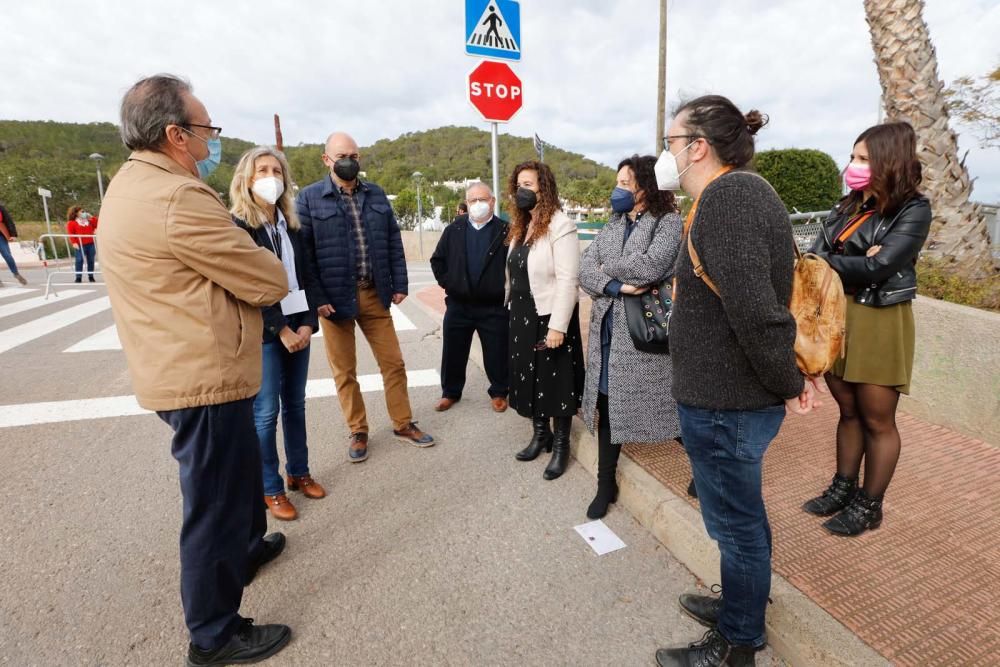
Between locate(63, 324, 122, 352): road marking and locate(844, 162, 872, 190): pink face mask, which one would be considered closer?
locate(844, 162, 872, 190): pink face mask

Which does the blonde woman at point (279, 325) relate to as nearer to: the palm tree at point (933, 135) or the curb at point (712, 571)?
the curb at point (712, 571)

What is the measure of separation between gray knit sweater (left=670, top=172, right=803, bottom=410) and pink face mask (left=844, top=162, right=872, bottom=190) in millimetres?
1262

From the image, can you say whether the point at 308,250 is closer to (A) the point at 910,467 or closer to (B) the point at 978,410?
(A) the point at 910,467

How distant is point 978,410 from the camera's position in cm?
331

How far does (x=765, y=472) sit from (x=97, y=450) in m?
4.49

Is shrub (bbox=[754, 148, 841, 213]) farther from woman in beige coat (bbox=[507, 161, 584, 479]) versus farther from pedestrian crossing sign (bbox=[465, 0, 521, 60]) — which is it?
woman in beige coat (bbox=[507, 161, 584, 479])

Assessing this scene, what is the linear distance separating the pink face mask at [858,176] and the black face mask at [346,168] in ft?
9.18

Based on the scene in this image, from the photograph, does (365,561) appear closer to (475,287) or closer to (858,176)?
(475,287)

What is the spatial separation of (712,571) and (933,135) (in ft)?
15.6

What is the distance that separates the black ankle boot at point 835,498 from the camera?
8.66ft

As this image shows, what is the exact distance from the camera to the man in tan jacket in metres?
1.70

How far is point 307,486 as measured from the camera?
3193 millimetres

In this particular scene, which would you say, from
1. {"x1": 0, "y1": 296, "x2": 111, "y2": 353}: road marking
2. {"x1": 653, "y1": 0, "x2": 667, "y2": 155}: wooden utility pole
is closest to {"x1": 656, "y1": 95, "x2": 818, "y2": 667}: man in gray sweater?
{"x1": 0, "y1": 296, "x2": 111, "y2": 353}: road marking

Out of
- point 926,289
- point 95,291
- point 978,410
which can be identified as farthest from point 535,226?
point 95,291
